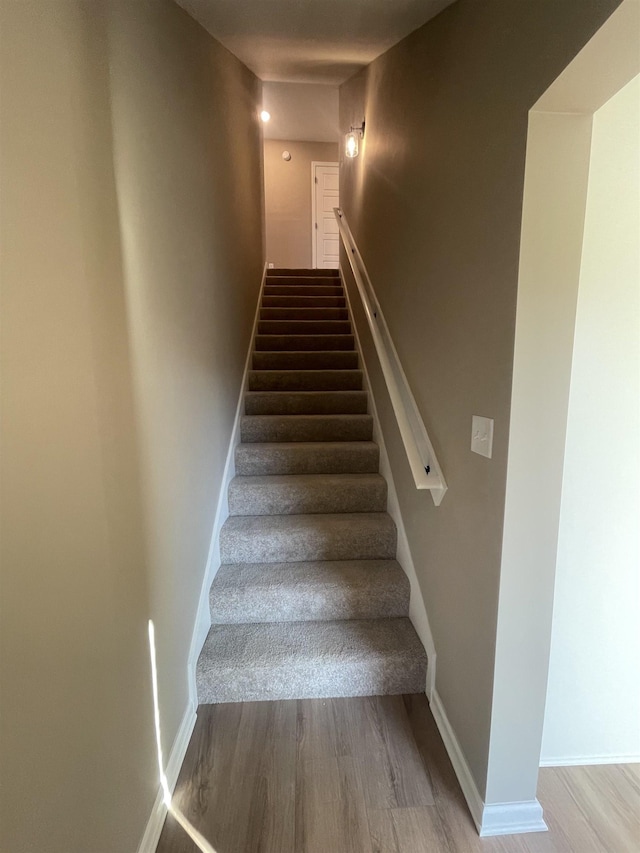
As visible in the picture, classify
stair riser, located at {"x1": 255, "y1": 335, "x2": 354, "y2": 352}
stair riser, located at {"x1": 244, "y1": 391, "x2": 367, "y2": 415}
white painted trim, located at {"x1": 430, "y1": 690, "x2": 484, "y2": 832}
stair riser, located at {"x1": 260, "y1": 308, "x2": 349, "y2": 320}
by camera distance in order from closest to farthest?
white painted trim, located at {"x1": 430, "y1": 690, "x2": 484, "y2": 832} → stair riser, located at {"x1": 244, "y1": 391, "x2": 367, "y2": 415} → stair riser, located at {"x1": 255, "y1": 335, "x2": 354, "y2": 352} → stair riser, located at {"x1": 260, "y1": 308, "x2": 349, "y2": 320}

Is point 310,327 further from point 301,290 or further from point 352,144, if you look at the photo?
point 352,144

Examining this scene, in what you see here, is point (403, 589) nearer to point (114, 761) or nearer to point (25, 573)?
point (114, 761)

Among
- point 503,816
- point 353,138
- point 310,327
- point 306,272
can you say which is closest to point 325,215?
point 306,272

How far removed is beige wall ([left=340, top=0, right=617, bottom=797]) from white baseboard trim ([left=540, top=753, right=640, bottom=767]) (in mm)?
376

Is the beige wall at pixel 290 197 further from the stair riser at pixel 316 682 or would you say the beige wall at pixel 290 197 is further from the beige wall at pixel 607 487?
the stair riser at pixel 316 682

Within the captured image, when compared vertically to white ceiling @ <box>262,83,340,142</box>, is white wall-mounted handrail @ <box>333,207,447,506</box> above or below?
below

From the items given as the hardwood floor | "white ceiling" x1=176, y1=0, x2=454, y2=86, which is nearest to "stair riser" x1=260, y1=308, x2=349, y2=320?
"white ceiling" x1=176, y1=0, x2=454, y2=86

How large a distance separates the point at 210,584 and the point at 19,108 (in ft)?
5.68

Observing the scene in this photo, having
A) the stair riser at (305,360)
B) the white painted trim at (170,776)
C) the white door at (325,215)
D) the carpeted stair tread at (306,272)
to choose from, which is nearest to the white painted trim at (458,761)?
the white painted trim at (170,776)

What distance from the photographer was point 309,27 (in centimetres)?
187

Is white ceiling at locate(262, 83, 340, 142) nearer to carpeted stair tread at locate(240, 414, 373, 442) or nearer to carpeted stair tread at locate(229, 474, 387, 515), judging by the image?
carpeted stair tread at locate(240, 414, 373, 442)

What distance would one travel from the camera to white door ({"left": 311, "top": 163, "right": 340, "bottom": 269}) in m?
5.84

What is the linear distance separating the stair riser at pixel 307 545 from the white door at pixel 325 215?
4.74m

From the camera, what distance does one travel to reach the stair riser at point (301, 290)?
4.31 meters
